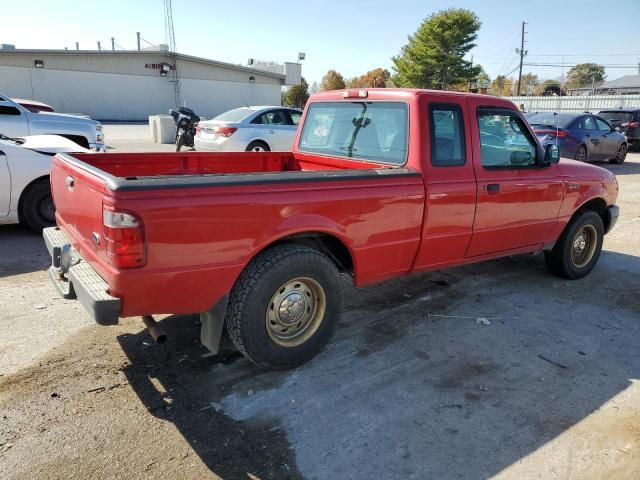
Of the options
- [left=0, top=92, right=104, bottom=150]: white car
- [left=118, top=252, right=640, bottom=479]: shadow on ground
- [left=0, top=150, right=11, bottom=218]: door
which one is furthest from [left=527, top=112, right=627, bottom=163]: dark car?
[left=0, top=150, right=11, bottom=218]: door

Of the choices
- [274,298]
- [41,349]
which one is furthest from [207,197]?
[41,349]

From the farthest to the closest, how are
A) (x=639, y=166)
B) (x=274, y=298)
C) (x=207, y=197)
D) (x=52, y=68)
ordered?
(x=52, y=68), (x=639, y=166), (x=274, y=298), (x=207, y=197)

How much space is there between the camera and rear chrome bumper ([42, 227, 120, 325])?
2.72 m

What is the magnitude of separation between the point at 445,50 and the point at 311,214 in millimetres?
54642

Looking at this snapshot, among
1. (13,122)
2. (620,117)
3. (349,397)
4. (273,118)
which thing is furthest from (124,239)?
(620,117)

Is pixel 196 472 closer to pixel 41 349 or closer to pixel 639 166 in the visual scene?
pixel 41 349

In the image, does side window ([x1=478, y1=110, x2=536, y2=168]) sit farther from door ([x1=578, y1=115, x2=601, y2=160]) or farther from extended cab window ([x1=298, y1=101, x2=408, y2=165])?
door ([x1=578, y1=115, x2=601, y2=160])

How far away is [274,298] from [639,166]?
16337 millimetres

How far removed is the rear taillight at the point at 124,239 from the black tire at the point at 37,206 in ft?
14.3

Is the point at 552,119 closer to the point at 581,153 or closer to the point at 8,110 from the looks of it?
the point at 581,153

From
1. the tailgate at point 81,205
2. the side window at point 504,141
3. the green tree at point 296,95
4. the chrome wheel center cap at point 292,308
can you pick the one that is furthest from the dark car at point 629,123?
the green tree at point 296,95

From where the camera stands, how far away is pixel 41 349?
144 inches

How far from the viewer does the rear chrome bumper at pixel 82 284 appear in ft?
8.94

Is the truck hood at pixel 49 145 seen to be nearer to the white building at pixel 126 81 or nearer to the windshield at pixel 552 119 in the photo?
the windshield at pixel 552 119
